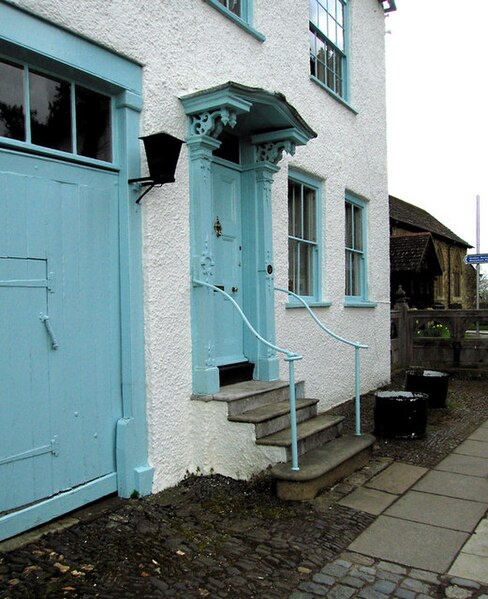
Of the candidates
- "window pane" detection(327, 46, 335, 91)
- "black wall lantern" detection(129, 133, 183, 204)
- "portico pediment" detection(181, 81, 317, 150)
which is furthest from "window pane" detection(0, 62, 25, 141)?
"window pane" detection(327, 46, 335, 91)

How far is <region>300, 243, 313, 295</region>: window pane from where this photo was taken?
7.34 meters

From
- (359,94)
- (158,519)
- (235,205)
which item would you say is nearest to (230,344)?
(235,205)

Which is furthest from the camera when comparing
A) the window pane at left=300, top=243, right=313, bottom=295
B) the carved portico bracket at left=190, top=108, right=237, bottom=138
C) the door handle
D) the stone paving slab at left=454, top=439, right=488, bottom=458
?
the window pane at left=300, top=243, right=313, bottom=295

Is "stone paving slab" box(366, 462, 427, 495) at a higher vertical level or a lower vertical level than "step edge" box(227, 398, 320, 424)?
lower

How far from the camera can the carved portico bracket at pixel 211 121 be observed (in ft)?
16.0

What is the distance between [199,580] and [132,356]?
1.72 metres

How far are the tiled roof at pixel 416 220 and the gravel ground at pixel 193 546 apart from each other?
2325cm

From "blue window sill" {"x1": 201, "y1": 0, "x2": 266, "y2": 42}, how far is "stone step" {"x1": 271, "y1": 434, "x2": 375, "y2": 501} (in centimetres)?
419

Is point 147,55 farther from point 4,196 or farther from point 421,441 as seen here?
point 421,441

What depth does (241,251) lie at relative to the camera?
5965 millimetres

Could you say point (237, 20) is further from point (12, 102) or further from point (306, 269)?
point (306, 269)

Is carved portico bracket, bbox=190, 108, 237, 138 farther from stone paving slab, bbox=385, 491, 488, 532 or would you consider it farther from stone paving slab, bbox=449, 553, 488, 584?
stone paving slab, bbox=449, 553, 488, 584

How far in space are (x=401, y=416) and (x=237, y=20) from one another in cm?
448

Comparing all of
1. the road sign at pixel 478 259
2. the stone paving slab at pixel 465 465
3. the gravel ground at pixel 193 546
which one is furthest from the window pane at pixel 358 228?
the road sign at pixel 478 259
